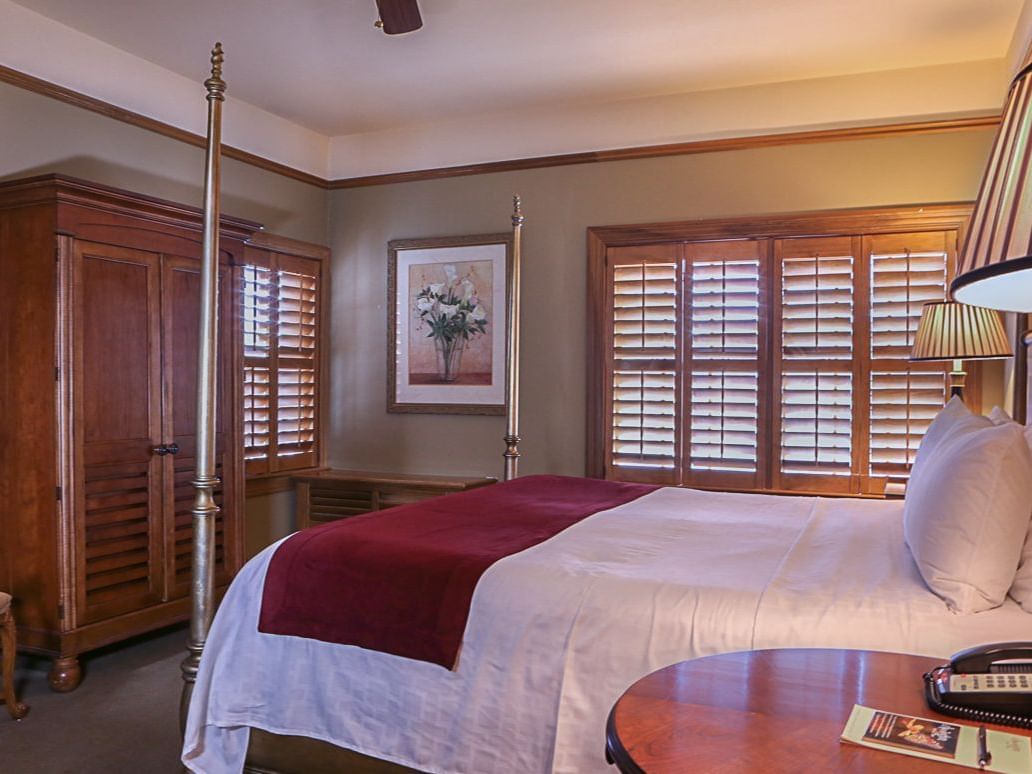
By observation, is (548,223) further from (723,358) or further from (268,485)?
(268,485)

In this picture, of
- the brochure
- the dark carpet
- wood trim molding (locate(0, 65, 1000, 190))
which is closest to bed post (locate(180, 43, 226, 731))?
the dark carpet

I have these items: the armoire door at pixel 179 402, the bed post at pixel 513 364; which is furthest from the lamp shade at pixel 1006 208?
the armoire door at pixel 179 402

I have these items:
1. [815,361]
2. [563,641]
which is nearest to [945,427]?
[563,641]

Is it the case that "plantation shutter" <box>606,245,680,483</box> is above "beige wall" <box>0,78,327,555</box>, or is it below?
below

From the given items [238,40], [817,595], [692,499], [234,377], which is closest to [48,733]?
[234,377]

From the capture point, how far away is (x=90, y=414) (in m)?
3.37

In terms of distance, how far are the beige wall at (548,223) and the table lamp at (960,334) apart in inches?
38.1

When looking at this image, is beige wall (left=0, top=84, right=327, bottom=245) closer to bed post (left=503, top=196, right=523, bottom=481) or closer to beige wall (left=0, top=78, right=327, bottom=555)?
beige wall (left=0, top=78, right=327, bottom=555)

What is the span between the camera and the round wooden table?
105 cm

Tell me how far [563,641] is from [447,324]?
345cm

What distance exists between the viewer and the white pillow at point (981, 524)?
1.70m

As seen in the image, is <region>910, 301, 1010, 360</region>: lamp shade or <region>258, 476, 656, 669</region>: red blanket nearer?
<region>258, 476, 656, 669</region>: red blanket

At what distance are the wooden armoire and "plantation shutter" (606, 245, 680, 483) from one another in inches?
86.8

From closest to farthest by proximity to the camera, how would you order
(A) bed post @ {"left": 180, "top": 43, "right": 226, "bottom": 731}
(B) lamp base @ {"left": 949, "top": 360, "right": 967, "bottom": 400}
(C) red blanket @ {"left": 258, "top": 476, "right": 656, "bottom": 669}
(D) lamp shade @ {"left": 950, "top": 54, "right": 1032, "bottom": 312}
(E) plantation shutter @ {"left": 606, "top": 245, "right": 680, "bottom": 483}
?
(D) lamp shade @ {"left": 950, "top": 54, "right": 1032, "bottom": 312} < (C) red blanket @ {"left": 258, "top": 476, "right": 656, "bottom": 669} < (A) bed post @ {"left": 180, "top": 43, "right": 226, "bottom": 731} < (B) lamp base @ {"left": 949, "top": 360, "right": 967, "bottom": 400} < (E) plantation shutter @ {"left": 606, "top": 245, "right": 680, "bottom": 483}
